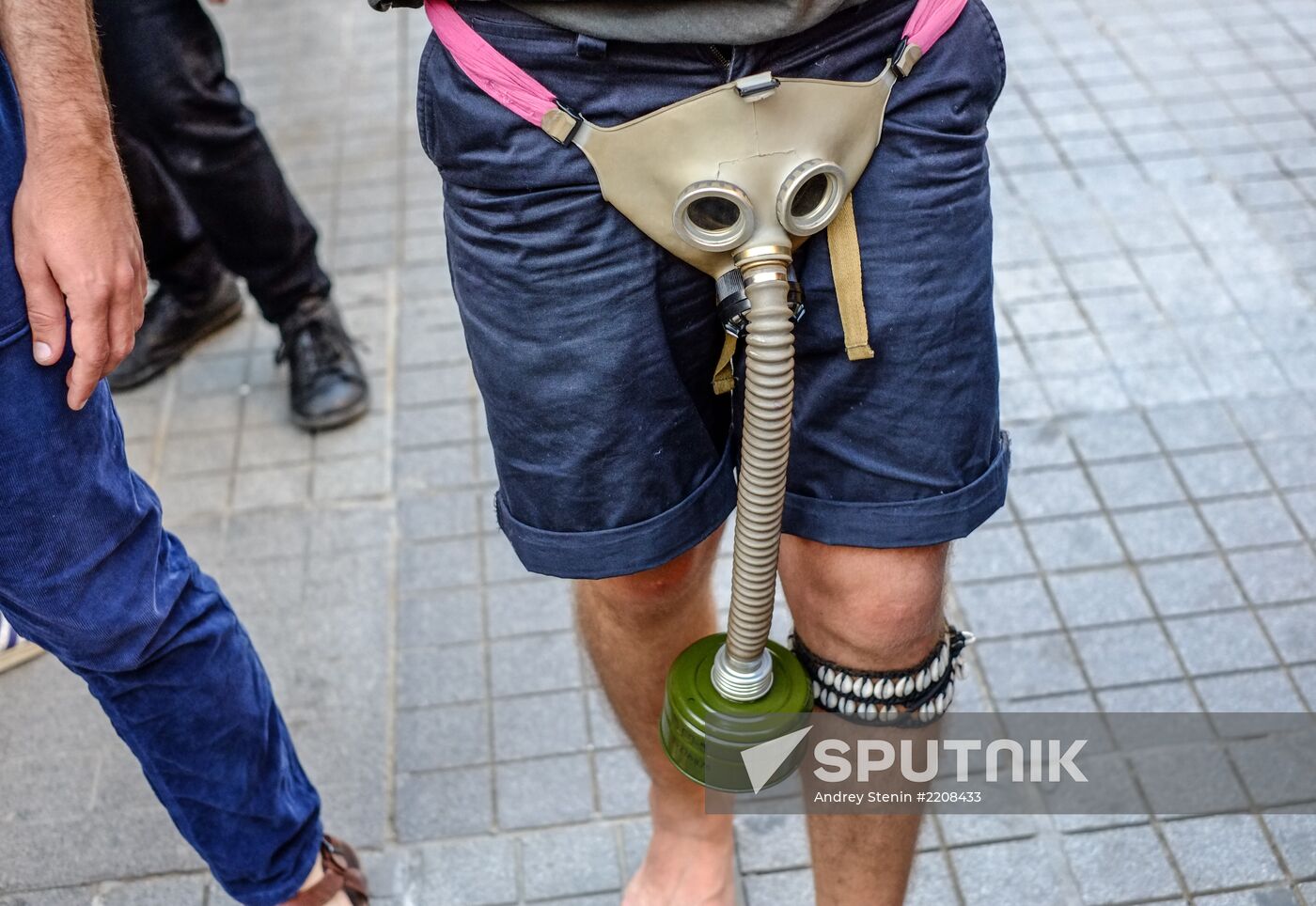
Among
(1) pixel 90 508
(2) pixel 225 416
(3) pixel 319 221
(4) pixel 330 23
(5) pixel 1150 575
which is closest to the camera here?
(1) pixel 90 508

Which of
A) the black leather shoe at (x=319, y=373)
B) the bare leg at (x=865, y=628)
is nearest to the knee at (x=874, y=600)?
the bare leg at (x=865, y=628)

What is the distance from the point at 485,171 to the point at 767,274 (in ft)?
1.15

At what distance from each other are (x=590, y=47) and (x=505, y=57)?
109 mm

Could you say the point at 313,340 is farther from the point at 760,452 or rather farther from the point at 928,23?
the point at 928,23

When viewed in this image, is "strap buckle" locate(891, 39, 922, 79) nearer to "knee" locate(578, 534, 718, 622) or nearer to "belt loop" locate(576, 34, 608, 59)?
"belt loop" locate(576, 34, 608, 59)

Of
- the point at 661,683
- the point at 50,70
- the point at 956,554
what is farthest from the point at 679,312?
the point at 956,554

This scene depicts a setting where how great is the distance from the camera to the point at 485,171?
158cm

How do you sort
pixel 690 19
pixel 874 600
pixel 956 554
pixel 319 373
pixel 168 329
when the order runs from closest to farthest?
1. pixel 690 19
2. pixel 874 600
3. pixel 956 554
4. pixel 319 373
5. pixel 168 329

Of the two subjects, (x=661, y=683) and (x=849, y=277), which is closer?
(x=849, y=277)

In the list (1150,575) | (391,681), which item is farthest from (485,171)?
(1150,575)

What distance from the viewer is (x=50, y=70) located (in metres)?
1.53

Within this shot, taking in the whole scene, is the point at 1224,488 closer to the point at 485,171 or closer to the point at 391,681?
the point at 391,681

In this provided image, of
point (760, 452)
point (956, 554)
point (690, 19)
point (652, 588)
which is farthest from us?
point (956, 554)

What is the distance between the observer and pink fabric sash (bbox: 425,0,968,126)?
154 cm
